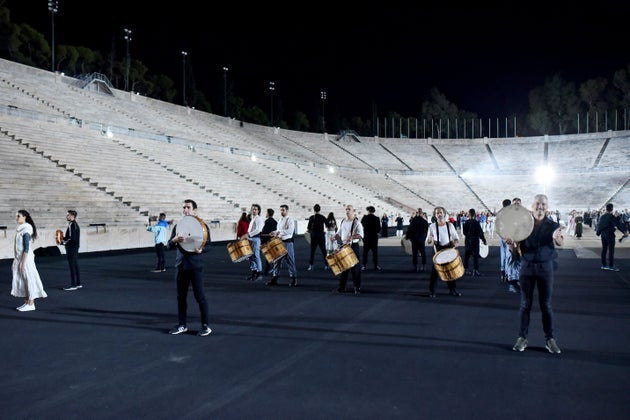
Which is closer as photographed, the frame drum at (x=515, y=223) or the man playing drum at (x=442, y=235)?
the frame drum at (x=515, y=223)

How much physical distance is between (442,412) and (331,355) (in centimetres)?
190

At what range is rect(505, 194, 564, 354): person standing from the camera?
5.89m

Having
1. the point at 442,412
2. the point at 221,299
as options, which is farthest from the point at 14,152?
the point at 442,412

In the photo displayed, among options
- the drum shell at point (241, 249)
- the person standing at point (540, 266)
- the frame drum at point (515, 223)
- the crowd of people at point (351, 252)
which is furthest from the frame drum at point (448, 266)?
the drum shell at point (241, 249)

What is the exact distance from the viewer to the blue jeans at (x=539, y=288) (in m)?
5.89

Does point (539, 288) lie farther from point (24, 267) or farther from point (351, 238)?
point (24, 267)

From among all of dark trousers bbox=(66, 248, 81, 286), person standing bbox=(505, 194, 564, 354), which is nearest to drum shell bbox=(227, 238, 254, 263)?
dark trousers bbox=(66, 248, 81, 286)

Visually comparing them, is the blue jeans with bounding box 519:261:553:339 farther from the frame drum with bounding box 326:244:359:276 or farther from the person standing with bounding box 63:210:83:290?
the person standing with bounding box 63:210:83:290

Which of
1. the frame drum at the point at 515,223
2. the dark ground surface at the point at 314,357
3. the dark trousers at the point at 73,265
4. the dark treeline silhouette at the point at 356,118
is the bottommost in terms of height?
the dark ground surface at the point at 314,357

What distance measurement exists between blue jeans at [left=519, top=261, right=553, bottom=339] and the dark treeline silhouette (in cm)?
5541

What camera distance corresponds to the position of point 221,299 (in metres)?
9.73

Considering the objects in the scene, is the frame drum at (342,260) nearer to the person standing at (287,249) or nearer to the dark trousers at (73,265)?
the person standing at (287,249)

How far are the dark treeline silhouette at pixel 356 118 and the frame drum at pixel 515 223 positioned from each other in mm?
54877

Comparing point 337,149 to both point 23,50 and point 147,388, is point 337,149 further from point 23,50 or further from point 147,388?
point 147,388
